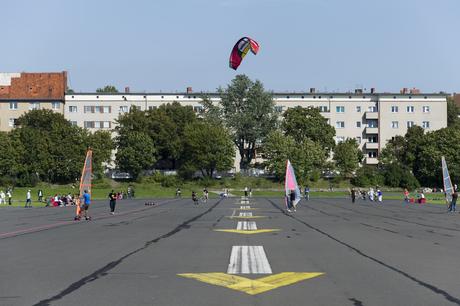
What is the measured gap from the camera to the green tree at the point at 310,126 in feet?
391

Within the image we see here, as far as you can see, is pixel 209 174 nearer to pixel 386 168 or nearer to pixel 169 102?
pixel 169 102

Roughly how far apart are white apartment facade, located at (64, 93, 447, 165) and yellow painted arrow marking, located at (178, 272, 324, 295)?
115 m

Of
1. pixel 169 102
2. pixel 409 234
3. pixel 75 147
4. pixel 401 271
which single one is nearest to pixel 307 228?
pixel 409 234

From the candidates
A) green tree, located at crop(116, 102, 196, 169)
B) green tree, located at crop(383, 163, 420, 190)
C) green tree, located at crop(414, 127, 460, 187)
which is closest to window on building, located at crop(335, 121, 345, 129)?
green tree, located at crop(414, 127, 460, 187)

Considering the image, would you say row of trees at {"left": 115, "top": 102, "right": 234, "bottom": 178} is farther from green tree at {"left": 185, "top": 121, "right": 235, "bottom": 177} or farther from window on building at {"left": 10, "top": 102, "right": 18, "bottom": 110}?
window on building at {"left": 10, "top": 102, "right": 18, "bottom": 110}

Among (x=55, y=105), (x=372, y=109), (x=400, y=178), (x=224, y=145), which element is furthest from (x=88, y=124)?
(x=400, y=178)

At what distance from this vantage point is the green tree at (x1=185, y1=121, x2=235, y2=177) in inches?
4328

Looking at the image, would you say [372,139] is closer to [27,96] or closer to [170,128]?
[170,128]

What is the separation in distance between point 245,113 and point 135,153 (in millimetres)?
24682

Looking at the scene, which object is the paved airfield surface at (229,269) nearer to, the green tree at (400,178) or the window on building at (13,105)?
the green tree at (400,178)

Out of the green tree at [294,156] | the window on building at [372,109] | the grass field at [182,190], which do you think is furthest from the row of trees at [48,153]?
the window on building at [372,109]

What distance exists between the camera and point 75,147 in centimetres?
10494

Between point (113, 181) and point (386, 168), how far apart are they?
49522 mm

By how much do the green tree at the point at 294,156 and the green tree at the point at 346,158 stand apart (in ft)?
9.34
